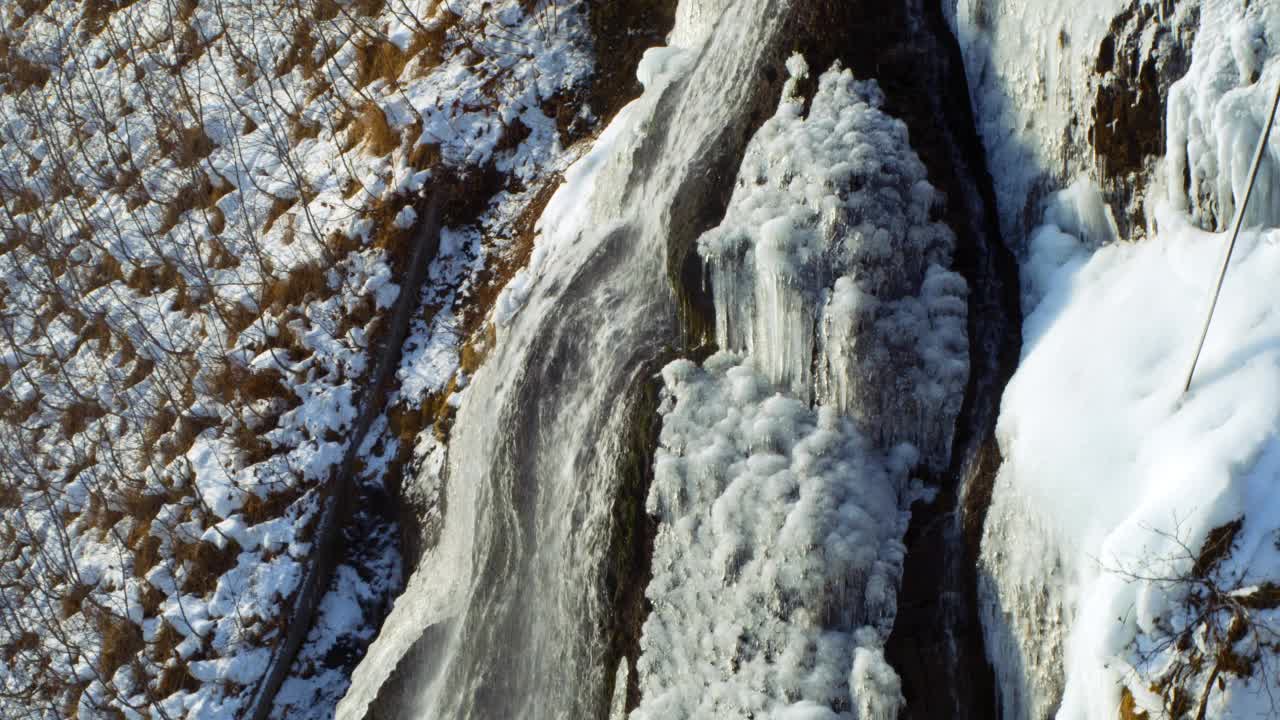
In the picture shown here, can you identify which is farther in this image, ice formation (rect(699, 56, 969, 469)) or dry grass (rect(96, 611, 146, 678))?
dry grass (rect(96, 611, 146, 678))

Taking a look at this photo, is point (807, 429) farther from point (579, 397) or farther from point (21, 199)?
point (21, 199)

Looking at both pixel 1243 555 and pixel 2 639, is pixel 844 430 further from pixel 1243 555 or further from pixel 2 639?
pixel 2 639

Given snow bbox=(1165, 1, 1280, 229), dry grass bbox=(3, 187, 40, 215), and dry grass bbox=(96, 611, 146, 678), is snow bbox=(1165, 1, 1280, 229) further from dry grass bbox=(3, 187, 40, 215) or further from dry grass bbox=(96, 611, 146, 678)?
dry grass bbox=(3, 187, 40, 215)

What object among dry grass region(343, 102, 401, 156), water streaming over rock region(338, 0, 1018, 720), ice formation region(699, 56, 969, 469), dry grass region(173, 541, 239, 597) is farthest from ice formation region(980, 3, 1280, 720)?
dry grass region(343, 102, 401, 156)

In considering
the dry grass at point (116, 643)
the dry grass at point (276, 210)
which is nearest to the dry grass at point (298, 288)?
the dry grass at point (276, 210)

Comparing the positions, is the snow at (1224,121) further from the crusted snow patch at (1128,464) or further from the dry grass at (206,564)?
the dry grass at (206,564)

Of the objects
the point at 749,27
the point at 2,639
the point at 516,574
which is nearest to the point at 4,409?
the point at 2,639

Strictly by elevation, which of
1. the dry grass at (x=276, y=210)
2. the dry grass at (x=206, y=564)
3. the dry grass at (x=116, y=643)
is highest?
the dry grass at (x=276, y=210)

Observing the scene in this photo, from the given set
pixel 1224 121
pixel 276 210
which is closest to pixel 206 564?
pixel 276 210
